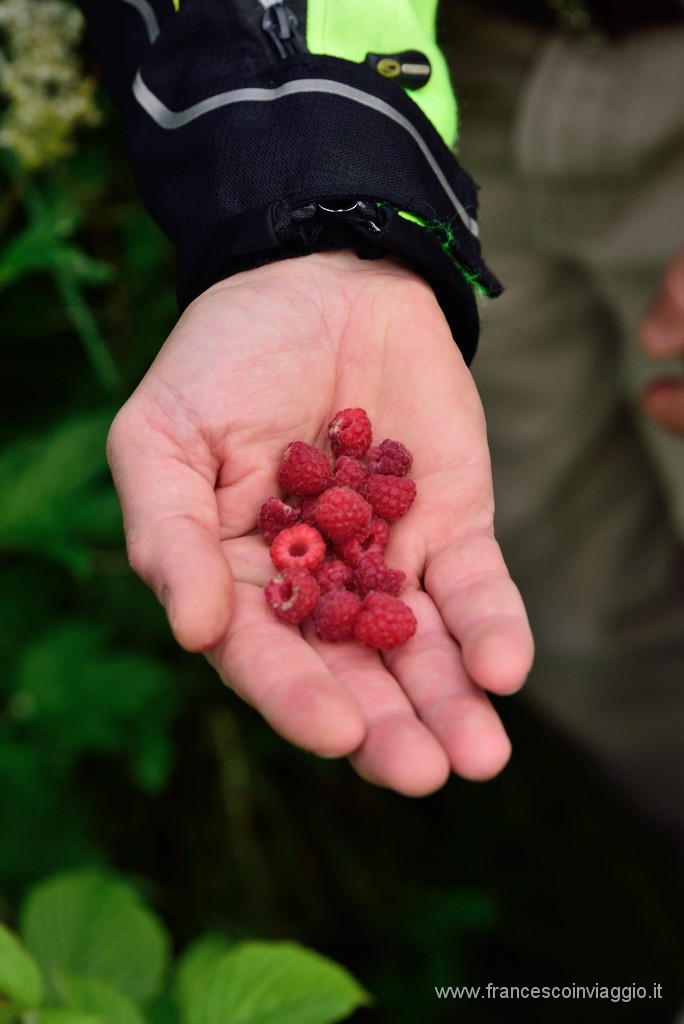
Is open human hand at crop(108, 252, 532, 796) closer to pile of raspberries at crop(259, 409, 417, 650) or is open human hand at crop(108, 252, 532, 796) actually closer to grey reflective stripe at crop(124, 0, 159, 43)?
pile of raspberries at crop(259, 409, 417, 650)

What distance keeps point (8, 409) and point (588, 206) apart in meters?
1.59

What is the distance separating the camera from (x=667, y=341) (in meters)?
2.21

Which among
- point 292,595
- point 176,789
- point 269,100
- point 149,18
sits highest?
point 149,18

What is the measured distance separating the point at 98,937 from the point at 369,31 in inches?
59.0

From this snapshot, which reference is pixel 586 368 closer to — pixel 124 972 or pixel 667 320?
pixel 667 320

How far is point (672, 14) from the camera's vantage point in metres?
2.22

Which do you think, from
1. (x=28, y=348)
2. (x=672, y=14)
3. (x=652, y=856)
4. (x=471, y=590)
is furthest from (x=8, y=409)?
(x=652, y=856)

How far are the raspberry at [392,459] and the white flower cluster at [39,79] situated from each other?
0.99m

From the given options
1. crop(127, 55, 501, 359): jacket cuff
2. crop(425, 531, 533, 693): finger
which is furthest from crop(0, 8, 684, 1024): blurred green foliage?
crop(425, 531, 533, 693): finger

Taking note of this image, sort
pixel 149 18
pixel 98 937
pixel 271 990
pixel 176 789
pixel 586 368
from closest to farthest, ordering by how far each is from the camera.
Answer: pixel 271 990 → pixel 98 937 → pixel 149 18 → pixel 176 789 → pixel 586 368

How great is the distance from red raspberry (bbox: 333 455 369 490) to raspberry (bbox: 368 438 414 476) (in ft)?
0.11

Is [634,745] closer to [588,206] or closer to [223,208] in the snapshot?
[588,206]

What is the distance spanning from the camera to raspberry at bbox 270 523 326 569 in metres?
1.43

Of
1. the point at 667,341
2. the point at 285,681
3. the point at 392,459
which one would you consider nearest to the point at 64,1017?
the point at 285,681
